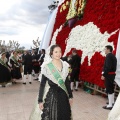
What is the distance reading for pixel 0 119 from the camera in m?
5.59

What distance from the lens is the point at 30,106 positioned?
679 centimetres

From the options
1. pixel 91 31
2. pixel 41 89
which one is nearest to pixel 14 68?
pixel 91 31

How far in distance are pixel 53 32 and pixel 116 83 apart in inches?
328

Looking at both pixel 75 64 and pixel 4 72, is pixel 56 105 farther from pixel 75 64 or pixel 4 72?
pixel 4 72

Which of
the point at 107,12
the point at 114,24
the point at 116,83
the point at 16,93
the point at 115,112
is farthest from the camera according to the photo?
the point at 16,93

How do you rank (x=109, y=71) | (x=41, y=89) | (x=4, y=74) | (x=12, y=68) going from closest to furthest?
(x=41, y=89), (x=109, y=71), (x=4, y=74), (x=12, y=68)

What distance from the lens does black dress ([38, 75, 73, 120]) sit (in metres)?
3.66

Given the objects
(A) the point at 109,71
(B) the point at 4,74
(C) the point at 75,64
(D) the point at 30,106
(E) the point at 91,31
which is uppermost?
(E) the point at 91,31

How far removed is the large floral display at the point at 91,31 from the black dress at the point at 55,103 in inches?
157

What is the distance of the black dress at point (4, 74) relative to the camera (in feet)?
34.6

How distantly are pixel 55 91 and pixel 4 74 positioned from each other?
7.30 meters

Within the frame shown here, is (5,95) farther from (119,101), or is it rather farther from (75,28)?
(119,101)

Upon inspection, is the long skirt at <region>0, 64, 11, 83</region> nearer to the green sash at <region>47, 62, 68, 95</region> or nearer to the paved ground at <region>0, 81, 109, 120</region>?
the paved ground at <region>0, 81, 109, 120</region>

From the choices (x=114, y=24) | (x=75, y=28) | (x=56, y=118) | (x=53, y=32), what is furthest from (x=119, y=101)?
(x=53, y=32)
